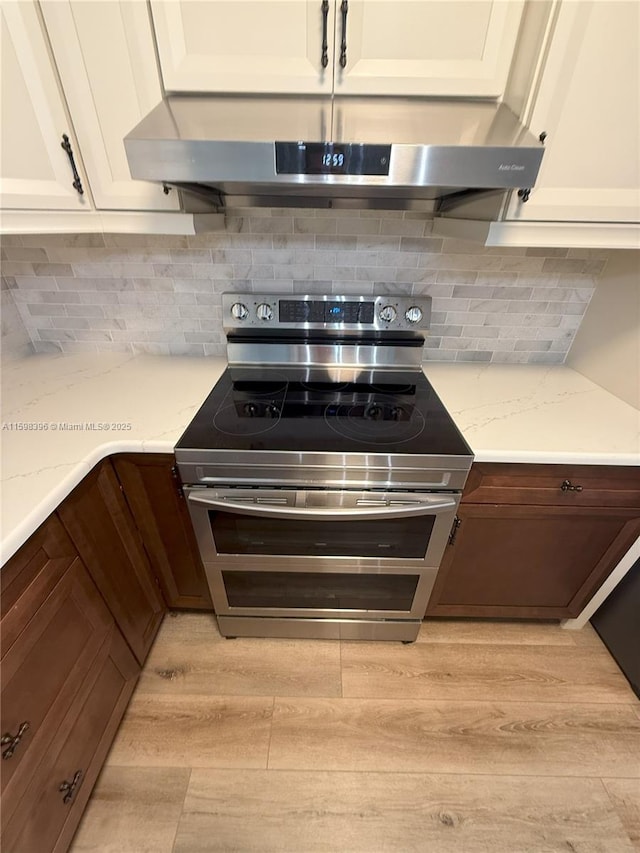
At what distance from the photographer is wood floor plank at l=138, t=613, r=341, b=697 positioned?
4.51 feet

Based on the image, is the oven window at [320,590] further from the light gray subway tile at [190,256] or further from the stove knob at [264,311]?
the light gray subway tile at [190,256]

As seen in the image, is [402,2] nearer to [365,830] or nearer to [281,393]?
[281,393]

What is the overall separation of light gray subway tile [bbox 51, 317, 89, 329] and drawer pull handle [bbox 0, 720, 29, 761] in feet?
4.50

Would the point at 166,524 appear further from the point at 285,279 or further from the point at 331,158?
the point at 331,158

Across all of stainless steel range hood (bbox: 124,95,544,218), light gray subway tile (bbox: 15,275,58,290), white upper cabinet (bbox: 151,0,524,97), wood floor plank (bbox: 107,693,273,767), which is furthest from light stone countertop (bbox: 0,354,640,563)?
wood floor plank (bbox: 107,693,273,767)

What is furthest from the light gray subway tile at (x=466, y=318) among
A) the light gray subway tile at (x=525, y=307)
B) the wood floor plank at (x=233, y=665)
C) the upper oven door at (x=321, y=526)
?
the wood floor plank at (x=233, y=665)

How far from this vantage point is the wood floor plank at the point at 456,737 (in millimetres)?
1203

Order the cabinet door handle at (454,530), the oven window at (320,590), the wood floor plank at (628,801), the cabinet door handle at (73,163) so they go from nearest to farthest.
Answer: the cabinet door handle at (73,163) < the wood floor plank at (628,801) < the cabinet door handle at (454,530) < the oven window at (320,590)

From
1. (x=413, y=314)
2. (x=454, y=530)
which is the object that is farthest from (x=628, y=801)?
(x=413, y=314)

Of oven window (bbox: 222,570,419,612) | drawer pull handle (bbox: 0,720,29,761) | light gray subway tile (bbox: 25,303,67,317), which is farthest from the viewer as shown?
light gray subway tile (bbox: 25,303,67,317)

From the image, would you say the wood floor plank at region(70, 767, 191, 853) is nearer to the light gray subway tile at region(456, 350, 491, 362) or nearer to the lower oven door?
the lower oven door

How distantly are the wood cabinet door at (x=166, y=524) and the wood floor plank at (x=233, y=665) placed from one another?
Result: 6.9 inches

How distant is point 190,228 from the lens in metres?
1.08

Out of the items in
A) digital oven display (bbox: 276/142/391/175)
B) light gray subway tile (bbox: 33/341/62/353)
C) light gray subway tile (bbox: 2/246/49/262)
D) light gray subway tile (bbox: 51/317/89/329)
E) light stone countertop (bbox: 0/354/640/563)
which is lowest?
light stone countertop (bbox: 0/354/640/563)
